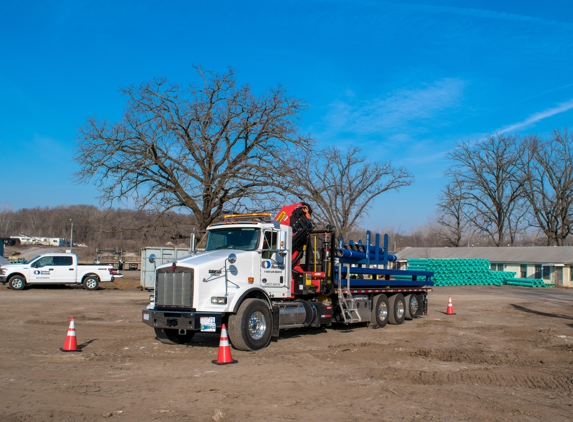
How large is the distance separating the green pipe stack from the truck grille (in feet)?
119

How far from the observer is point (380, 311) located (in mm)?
16625

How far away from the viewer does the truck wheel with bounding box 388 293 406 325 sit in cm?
1722

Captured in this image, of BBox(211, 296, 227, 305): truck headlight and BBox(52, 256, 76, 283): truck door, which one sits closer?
BBox(211, 296, 227, 305): truck headlight

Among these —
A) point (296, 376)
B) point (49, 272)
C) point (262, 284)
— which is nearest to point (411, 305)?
point (262, 284)

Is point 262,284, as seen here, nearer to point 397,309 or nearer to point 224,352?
point 224,352

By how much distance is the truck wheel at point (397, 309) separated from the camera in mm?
17219

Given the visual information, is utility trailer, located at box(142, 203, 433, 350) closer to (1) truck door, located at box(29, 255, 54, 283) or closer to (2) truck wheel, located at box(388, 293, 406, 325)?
(2) truck wheel, located at box(388, 293, 406, 325)

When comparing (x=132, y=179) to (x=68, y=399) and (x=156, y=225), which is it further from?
(x=68, y=399)

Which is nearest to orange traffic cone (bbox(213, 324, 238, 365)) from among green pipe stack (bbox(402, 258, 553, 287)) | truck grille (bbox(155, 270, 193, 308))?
truck grille (bbox(155, 270, 193, 308))

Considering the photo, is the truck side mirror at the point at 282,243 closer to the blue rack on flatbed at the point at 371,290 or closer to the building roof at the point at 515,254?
the blue rack on flatbed at the point at 371,290

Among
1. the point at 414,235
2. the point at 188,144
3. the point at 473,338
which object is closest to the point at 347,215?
the point at 188,144

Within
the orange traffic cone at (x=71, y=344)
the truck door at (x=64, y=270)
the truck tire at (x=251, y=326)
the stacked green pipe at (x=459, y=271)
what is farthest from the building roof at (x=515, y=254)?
the orange traffic cone at (x=71, y=344)

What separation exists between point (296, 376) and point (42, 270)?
23270 millimetres

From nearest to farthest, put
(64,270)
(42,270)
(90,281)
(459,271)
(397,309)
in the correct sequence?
(397,309)
(42,270)
(64,270)
(90,281)
(459,271)
